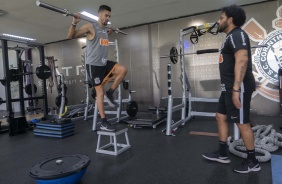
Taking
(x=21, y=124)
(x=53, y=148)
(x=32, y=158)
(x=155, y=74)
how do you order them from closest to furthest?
(x=32, y=158), (x=53, y=148), (x=21, y=124), (x=155, y=74)

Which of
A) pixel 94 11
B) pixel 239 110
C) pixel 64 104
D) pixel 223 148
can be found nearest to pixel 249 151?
pixel 223 148

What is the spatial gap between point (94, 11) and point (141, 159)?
359cm

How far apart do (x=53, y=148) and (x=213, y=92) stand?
12.1ft

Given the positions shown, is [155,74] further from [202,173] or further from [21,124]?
[202,173]

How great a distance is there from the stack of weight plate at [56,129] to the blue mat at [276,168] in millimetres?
2899

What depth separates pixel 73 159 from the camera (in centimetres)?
179

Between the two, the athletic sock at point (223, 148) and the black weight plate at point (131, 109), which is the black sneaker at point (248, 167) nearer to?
the athletic sock at point (223, 148)

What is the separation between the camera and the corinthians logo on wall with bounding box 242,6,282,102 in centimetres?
431

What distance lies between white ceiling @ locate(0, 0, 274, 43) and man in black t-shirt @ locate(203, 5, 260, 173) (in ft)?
8.96

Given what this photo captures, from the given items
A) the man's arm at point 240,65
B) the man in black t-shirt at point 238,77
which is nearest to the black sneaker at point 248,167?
the man in black t-shirt at point 238,77

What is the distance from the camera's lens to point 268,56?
4395 mm

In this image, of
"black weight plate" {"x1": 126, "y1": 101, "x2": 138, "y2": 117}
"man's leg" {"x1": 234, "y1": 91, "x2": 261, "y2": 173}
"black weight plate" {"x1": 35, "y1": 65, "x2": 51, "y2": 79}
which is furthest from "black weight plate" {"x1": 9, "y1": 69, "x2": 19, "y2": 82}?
"man's leg" {"x1": 234, "y1": 91, "x2": 261, "y2": 173}

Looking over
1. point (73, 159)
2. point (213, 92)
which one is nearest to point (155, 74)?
point (213, 92)

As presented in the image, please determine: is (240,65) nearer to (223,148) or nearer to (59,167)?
(223,148)
